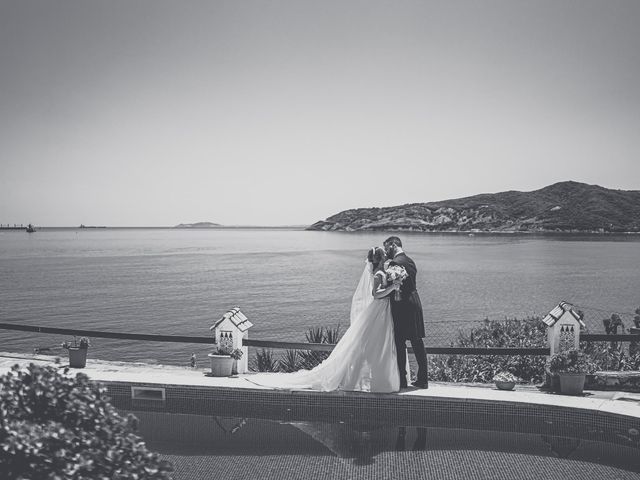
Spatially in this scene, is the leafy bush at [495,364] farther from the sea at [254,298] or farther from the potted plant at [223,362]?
the sea at [254,298]

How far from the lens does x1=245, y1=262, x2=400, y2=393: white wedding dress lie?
8.05 meters

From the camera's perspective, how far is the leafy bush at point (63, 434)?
2.99 m

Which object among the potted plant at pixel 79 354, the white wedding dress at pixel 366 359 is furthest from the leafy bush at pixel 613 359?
the potted plant at pixel 79 354

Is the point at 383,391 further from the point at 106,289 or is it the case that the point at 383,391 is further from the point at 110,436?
the point at 106,289

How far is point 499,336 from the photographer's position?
14078mm

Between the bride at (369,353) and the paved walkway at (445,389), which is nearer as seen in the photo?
the paved walkway at (445,389)

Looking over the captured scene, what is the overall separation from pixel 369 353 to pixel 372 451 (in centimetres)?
152

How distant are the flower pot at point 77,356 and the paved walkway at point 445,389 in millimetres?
122

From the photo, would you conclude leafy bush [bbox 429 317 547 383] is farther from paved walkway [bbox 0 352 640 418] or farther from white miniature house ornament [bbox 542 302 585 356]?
paved walkway [bbox 0 352 640 418]

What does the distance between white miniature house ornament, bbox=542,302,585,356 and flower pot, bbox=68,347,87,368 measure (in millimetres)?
6870

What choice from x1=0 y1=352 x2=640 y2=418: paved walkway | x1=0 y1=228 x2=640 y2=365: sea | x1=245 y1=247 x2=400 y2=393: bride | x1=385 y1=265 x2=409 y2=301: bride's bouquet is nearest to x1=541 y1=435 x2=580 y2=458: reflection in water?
x1=0 y1=352 x2=640 y2=418: paved walkway

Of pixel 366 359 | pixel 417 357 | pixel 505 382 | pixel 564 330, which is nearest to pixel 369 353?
pixel 366 359

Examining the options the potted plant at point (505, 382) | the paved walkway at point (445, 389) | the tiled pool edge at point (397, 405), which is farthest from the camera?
the potted plant at point (505, 382)

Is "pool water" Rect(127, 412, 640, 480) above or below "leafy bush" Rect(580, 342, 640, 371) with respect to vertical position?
below
